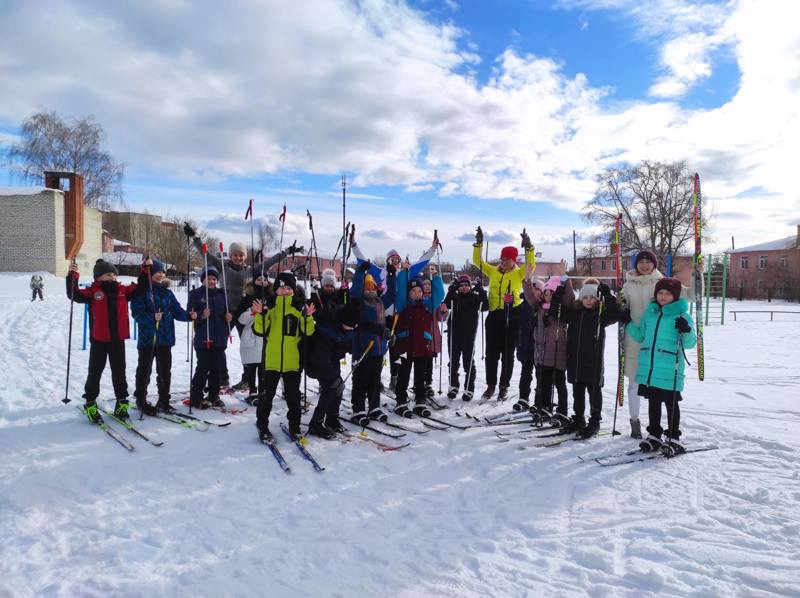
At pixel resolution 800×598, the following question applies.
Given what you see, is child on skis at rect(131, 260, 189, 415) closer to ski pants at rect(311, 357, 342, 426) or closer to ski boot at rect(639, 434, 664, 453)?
ski pants at rect(311, 357, 342, 426)

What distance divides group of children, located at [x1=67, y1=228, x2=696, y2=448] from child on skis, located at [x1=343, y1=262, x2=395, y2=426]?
0.05ft

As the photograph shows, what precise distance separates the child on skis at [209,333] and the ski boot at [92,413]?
1.00 meters

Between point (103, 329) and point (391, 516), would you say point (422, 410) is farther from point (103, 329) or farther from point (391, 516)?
point (103, 329)

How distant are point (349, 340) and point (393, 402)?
1842 millimetres

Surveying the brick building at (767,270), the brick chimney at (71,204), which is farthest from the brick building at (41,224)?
the brick building at (767,270)

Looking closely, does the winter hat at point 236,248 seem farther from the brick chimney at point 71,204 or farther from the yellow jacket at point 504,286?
the brick chimney at point 71,204

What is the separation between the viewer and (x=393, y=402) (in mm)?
6730

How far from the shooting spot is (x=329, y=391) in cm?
510

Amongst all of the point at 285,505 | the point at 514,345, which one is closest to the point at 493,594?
the point at 285,505

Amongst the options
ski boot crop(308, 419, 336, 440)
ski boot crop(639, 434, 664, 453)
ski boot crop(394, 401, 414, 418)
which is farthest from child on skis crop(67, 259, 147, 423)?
ski boot crop(639, 434, 664, 453)

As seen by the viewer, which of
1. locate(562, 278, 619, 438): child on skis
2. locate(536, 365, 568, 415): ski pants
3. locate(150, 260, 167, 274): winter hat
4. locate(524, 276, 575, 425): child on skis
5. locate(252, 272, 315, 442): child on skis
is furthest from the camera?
locate(150, 260, 167, 274): winter hat

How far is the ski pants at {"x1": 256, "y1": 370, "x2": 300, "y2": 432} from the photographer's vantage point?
4.91 metres

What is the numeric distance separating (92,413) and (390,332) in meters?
3.43

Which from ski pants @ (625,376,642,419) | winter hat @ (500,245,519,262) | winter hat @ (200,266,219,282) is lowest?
ski pants @ (625,376,642,419)
